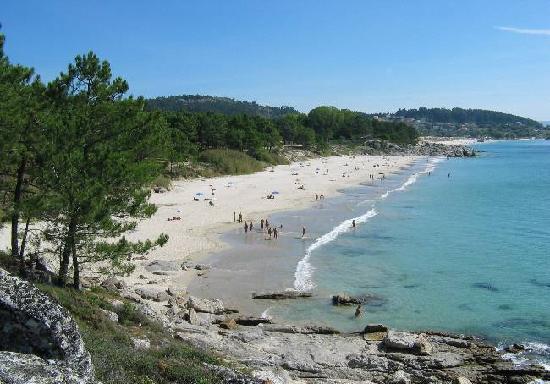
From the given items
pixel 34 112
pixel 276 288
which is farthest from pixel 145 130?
pixel 276 288

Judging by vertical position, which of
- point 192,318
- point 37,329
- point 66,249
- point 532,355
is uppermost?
point 37,329

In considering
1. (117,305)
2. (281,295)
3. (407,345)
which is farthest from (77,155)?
(407,345)

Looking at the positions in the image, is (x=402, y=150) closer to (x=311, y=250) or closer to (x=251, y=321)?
(x=311, y=250)

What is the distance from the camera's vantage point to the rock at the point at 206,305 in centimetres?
2280

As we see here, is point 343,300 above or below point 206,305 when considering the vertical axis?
below

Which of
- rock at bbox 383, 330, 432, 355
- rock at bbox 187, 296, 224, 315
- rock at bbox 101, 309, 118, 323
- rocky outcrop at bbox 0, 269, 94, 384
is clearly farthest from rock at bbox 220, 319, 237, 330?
rocky outcrop at bbox 0, 269, 94, 384

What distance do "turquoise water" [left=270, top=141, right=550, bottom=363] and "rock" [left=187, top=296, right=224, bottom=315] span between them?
2330 millimetres

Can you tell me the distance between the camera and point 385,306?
2488 centimetres

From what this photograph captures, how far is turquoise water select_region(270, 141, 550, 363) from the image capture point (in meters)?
23.3

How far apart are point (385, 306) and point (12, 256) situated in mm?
15824

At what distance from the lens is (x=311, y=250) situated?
35.3 meters

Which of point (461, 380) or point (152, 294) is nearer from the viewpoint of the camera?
point (461, 380)

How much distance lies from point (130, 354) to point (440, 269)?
25212mm

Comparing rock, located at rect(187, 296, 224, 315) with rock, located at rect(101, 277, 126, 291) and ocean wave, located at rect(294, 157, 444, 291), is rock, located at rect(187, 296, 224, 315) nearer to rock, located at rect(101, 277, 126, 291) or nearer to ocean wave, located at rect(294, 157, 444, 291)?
rock, located at rect(101, 277, 126, 291)
